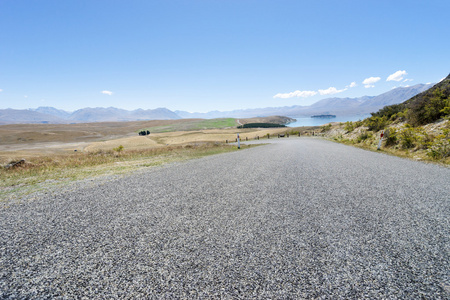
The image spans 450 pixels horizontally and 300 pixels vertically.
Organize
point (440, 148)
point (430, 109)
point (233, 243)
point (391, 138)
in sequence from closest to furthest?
point (233, 243) < point (440, 148) < point (430, 109) < point (391, 138)

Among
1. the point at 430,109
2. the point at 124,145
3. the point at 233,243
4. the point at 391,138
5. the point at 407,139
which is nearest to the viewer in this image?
the point at 233,243

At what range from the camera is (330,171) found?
28.2 feet

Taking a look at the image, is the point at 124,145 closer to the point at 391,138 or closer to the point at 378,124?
the point at 378,124

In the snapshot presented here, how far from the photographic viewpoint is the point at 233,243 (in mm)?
3619

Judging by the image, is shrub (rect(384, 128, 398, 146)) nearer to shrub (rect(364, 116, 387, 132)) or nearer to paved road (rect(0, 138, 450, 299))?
shrub (rect(364, 116, 387, 132))

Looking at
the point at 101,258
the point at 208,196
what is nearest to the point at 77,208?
the point at 101,258

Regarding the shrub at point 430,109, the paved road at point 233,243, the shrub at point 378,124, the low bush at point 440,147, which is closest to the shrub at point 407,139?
the low bush at point 440,147

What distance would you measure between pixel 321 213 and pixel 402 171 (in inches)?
252

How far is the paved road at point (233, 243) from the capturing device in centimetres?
269

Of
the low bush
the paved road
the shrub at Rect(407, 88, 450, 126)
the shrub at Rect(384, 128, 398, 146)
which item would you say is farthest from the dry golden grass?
the low bush

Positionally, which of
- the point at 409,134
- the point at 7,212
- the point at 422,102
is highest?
the point at 422,102

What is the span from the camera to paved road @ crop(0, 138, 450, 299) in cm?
269

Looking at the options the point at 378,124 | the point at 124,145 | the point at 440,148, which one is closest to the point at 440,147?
the point at 440,148

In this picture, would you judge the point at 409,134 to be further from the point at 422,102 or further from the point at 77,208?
the point at 77,208
